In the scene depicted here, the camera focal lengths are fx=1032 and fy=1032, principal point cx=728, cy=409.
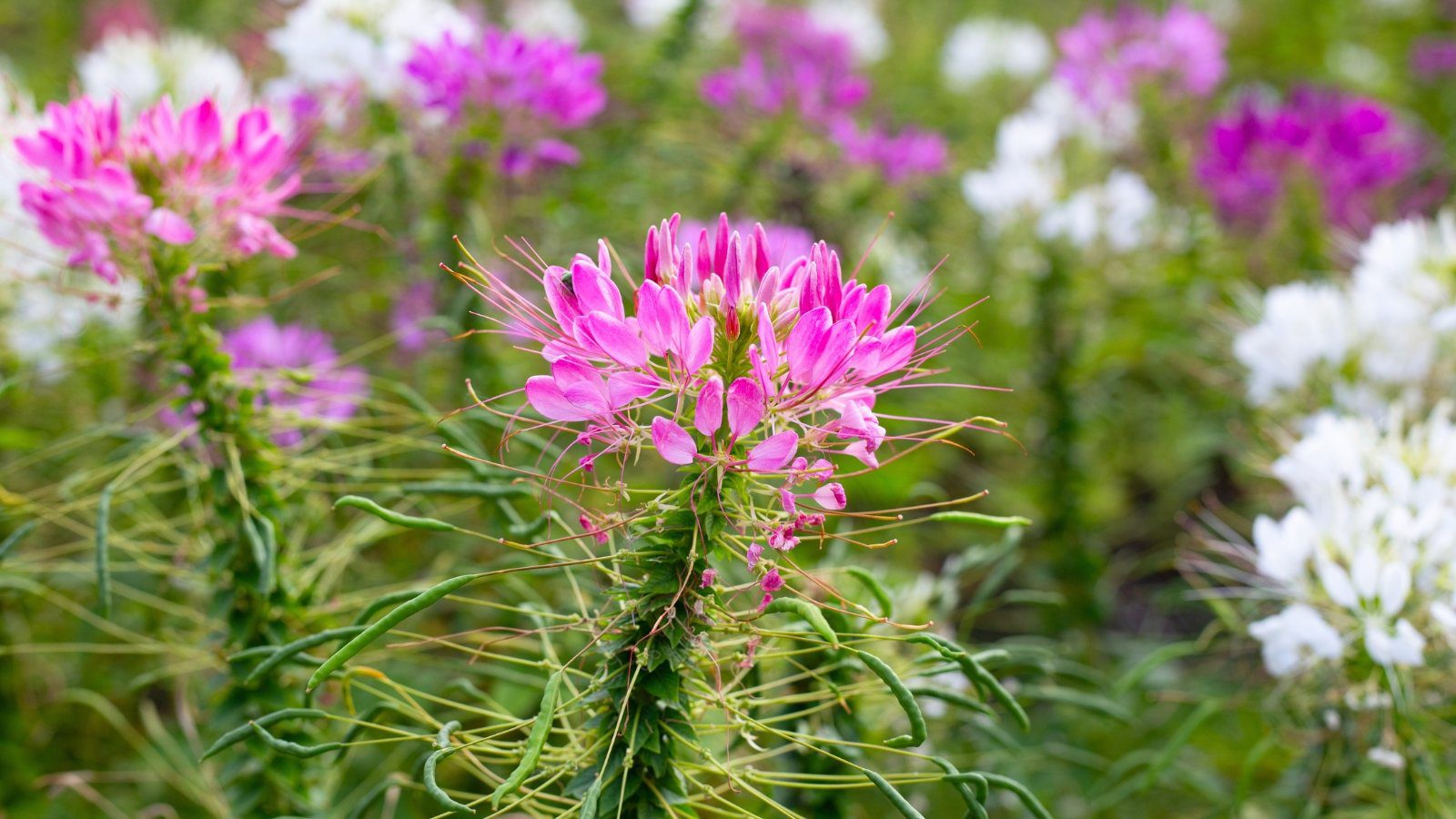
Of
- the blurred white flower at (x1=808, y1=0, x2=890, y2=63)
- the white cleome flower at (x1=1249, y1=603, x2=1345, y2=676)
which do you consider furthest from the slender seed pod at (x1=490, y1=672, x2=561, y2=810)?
the blurred white flower at (x1=808, y1=0, x2=890, y2=63)

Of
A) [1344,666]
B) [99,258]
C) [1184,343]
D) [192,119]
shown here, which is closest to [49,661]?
[99,258]

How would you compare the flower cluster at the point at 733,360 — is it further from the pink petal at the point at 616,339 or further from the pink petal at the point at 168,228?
the pink petal at the point at 168,228

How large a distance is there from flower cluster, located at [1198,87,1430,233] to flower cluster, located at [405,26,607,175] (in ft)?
4.69

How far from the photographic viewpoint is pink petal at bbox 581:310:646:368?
2.18 ft

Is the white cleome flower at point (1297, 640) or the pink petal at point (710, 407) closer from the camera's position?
the pink petal at point (710, 407)

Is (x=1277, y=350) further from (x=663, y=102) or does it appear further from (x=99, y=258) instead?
(x=99, y=258)

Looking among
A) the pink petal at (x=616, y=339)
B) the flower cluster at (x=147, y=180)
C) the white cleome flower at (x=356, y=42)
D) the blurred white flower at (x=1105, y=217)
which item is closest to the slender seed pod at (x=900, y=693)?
the pink petal at (x=616, y=339)

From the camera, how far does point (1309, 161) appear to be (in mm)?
2105

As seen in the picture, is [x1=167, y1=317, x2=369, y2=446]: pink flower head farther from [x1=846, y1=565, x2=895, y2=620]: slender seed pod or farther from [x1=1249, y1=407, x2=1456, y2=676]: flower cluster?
[x1=1249, y1=407, x2=1456, y2=676]: flower cluster

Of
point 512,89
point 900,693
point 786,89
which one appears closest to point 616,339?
point 900,693

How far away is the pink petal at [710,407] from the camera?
660 millimetres

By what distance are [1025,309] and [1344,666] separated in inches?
41.5

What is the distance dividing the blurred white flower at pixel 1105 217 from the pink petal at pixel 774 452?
4.82ft

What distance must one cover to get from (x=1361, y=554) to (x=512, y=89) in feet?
3.88
